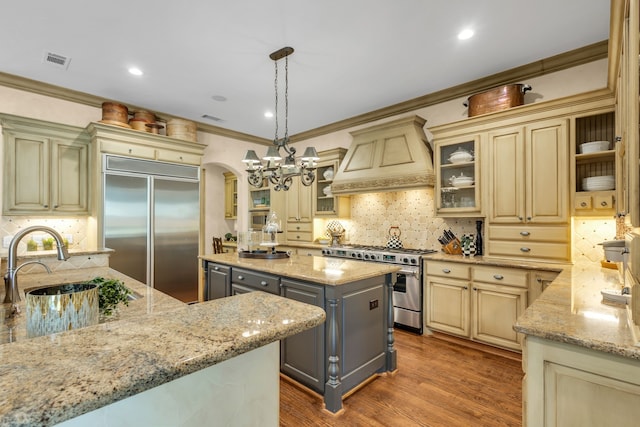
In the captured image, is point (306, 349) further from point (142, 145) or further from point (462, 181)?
point (142, 145)

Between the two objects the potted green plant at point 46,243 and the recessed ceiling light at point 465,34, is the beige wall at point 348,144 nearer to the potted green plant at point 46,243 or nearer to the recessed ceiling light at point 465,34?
the potted green plant at point 46,243

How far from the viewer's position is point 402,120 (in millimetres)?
4242

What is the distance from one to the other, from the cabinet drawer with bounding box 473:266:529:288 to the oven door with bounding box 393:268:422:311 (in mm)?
647

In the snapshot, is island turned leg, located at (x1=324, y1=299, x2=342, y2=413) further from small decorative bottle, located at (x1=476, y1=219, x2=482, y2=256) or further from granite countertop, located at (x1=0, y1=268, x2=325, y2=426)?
small decorative bottle, located at (x1=476, y1=219, x2=482, y2=256)

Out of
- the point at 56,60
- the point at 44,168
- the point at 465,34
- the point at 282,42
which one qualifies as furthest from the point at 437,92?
the point at 44,168

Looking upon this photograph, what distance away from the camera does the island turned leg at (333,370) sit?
226cm

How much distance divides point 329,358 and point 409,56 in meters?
2.89

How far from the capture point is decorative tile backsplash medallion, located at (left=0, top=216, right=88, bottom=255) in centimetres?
370

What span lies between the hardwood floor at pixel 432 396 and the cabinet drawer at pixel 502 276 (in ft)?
2.28

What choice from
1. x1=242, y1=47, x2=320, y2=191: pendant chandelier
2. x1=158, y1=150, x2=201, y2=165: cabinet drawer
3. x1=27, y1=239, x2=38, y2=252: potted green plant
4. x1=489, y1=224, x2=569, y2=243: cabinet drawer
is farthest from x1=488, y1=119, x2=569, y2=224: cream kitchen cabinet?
x1=27, y1=239, x2=38, y2=252: potted green plant

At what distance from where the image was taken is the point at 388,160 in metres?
4.34

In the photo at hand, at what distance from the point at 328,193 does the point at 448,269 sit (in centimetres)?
238

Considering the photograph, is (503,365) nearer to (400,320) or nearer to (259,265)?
(400,320)

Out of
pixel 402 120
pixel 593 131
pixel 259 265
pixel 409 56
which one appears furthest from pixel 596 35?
pixel 259 265
